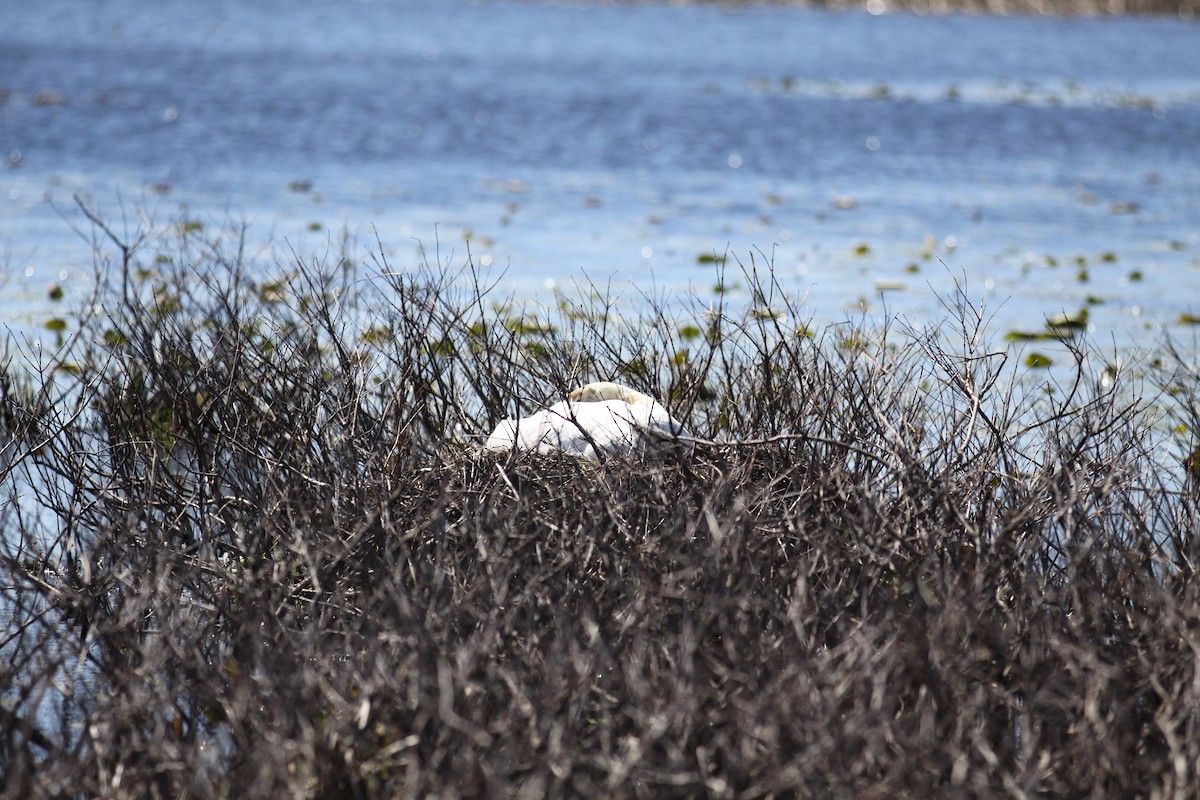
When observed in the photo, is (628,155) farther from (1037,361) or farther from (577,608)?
(577,608)

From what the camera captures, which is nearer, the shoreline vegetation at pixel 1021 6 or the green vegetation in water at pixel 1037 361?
the green vegetation in water at pixel 1037 361

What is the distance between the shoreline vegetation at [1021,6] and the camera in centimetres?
4931

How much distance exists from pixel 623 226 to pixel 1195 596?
11373 millimetres

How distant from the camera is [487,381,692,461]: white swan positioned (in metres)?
5.58

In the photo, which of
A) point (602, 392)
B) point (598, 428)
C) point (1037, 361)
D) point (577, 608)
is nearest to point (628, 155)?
point (1037, 361)

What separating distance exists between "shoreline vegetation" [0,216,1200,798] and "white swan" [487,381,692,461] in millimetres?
114

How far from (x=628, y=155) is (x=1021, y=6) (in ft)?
112

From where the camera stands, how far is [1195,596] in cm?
508

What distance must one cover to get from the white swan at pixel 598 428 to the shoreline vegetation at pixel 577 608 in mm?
114

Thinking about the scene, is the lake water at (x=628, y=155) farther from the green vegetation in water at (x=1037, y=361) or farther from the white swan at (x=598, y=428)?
the white swan at (x=598, y=428)

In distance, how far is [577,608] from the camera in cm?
489

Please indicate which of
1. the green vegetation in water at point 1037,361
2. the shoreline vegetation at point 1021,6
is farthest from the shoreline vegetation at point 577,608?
the shoreline vegetation at point 1021,6

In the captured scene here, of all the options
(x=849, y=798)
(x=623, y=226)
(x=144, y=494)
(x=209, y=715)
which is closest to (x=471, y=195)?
(x=623, y=226)

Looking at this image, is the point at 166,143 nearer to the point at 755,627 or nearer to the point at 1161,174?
the point at 1161,174
